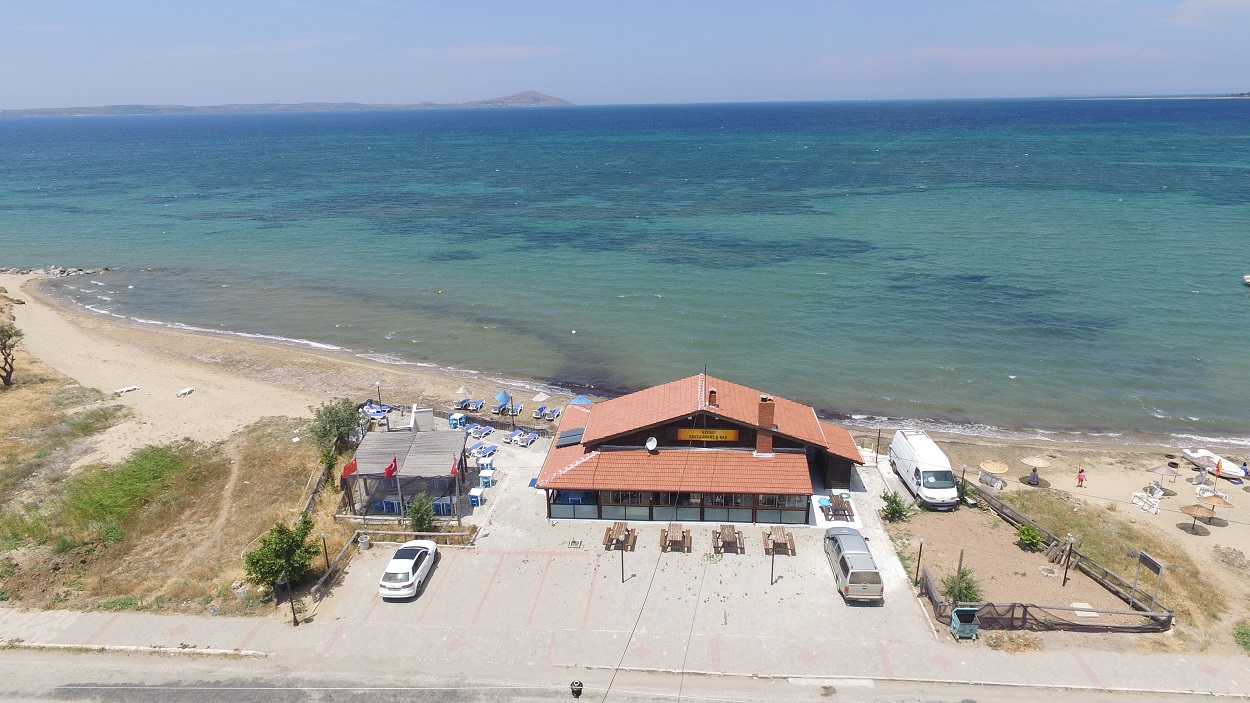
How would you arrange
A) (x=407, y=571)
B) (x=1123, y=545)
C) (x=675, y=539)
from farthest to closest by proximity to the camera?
(x=1123, y=545)
(x=675, y=539)
(x=407, y=571)

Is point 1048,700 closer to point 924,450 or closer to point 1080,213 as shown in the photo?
point 924,450

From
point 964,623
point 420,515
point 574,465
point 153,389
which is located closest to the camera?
point 964,623

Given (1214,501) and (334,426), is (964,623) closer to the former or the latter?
(1214,501)

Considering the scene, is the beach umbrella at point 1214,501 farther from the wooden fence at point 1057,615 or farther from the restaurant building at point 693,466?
the restaurant building at point 693,466

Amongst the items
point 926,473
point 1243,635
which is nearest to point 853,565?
point 926,473

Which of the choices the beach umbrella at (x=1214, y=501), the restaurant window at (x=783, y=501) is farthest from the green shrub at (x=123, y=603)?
the beach umbrella at (x=1214, y=501)

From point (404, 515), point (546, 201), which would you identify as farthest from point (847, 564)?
point (546, 201)
